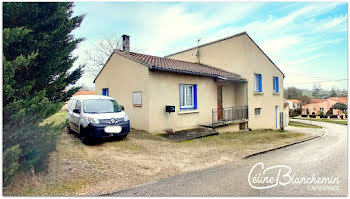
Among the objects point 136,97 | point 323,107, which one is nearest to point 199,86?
point 136,97

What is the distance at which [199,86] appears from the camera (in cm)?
1112

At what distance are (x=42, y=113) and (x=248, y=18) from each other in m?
6.59

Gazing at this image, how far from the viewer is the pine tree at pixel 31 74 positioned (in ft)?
11.4

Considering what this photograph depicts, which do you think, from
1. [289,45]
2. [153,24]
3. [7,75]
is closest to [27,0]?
[7,75]

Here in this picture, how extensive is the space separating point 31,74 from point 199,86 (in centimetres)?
825

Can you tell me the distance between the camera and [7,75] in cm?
341

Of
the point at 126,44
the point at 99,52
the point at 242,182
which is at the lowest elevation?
the point at 242,182

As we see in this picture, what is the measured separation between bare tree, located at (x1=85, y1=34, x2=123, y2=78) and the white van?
20.3m

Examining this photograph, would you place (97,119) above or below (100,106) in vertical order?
below

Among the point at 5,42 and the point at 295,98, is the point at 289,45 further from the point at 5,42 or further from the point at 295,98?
the point at 295,98

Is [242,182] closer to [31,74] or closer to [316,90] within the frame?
[31,74]

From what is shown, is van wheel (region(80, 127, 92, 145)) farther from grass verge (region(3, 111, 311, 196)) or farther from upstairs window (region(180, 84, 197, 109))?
upstairs window (region(180, 84, 197, 109))

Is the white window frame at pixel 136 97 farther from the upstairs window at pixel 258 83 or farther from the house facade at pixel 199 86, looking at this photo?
the upstairs window at pixel 258 83

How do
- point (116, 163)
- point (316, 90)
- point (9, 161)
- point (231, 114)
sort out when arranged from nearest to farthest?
1. point (9, 161)
2. point (116, 163)
3. point (231, 114)
4. point (316, 90)
